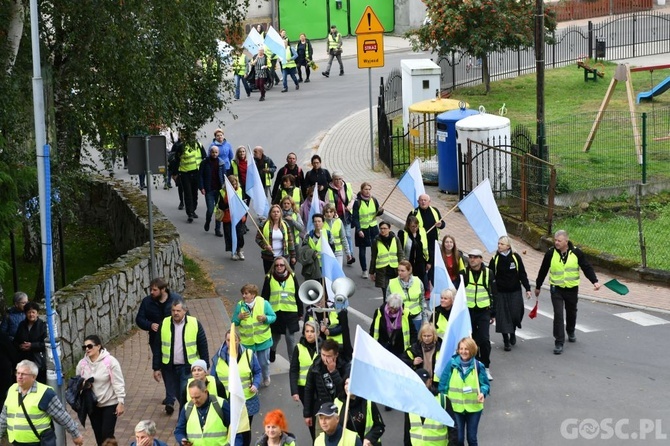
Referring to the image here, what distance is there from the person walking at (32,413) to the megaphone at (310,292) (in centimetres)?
383

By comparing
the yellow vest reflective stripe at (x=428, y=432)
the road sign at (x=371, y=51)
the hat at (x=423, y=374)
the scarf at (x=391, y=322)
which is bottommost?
the yellow vest reflective stripe at (x=428, y=432)

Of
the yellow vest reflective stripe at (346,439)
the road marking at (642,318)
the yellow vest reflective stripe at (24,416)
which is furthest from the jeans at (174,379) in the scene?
the road marking at (642,318)

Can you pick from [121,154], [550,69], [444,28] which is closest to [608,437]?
[121,154]

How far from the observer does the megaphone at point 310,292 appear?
1440 centimetres

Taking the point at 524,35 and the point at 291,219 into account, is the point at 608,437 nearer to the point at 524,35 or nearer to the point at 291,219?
the point at 291,219

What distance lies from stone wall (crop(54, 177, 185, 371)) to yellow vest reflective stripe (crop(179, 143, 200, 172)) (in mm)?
1320

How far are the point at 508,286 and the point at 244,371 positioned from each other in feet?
15.2

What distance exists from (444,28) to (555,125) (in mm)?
6760

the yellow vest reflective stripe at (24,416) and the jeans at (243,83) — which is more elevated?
the jeans at (243,83)

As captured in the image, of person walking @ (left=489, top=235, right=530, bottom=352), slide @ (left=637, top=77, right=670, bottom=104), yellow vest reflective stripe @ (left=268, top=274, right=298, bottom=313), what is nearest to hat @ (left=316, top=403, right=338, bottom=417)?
yellow vest reflective stripe @ (left=268, top=274, right=298, bottom=313)

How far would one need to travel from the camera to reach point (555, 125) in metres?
25.7

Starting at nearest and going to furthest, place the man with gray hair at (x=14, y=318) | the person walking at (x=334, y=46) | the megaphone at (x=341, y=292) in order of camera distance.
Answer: the man with gray hair at (x=14, y=318), the megaphone at (x=341, y=292), the person walking at (x=334, y=46)

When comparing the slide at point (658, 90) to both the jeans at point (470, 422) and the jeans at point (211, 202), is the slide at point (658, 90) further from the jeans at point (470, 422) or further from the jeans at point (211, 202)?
the jeans at point (470, 422)

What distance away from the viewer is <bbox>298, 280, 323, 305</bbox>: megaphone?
14398mm
